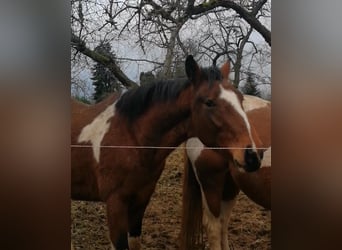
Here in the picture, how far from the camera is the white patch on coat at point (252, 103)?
121 inches

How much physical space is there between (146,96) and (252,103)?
0.70m

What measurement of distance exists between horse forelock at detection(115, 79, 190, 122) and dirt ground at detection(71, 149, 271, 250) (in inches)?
14.3

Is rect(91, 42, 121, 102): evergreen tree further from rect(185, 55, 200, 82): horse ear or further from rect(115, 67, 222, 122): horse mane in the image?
rect(185, 55, 200, 82): horse ear

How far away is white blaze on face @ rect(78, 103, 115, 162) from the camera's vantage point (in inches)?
129

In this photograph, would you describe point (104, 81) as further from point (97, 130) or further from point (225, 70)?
point (225, 70)

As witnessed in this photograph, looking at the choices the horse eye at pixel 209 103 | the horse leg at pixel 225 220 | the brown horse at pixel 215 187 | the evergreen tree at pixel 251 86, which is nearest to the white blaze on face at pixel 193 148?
the brown horse at pixel 215 187

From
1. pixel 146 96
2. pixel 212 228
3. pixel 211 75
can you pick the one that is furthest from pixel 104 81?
pixel 212 228

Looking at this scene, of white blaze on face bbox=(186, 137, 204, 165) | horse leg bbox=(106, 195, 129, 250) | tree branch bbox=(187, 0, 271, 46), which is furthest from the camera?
horse leg bbox=(106, 195, 129, 250)

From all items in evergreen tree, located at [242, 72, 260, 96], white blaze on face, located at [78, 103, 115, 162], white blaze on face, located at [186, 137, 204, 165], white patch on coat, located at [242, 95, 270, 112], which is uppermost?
evergreen tree, located at [242, 72, 260, 96]

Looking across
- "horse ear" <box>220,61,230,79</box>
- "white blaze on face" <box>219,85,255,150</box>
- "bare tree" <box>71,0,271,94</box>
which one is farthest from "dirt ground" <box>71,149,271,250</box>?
"bare tree" <box>71,0,271,94</box>

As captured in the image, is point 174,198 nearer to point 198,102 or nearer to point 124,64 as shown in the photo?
point 198,102

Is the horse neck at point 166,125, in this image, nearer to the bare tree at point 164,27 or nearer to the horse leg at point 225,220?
the bare tree at point 164,27

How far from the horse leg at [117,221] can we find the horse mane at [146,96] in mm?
562
